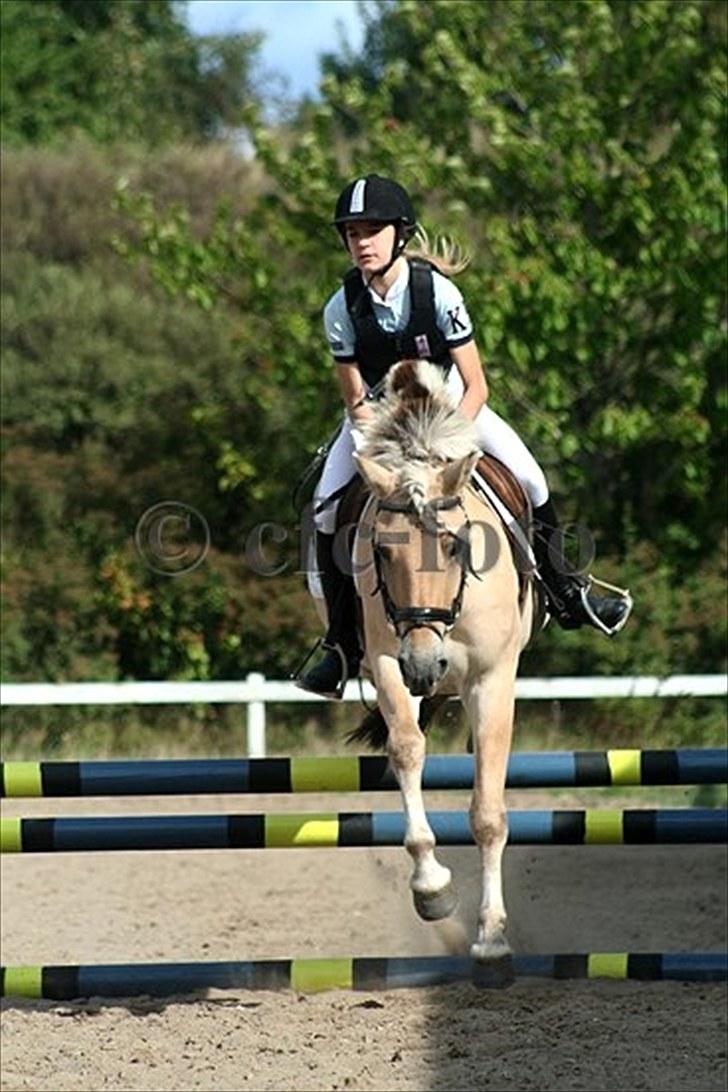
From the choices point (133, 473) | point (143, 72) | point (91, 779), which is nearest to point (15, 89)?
point (143, 72)

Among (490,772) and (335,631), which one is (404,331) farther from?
(490,772)

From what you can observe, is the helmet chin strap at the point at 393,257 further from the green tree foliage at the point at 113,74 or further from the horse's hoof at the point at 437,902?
the green tree foliage at the point at 113,74

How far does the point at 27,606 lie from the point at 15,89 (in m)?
13.8

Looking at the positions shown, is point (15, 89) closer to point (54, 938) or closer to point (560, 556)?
point (54, 938)

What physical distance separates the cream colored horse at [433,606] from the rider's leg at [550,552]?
444 millimetres

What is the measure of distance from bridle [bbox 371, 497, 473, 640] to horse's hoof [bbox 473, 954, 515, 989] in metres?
0.96

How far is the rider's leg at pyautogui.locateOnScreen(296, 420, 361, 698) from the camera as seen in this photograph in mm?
6137

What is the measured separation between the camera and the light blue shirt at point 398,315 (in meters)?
5.82

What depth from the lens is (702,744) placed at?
14.0m

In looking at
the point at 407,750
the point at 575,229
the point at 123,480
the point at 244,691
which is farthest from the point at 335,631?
the point at 123,480

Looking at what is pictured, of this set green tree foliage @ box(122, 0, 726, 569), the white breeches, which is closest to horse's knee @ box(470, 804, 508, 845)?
the white breeches

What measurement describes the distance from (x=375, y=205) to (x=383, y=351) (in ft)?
1.64

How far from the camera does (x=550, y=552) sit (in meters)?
6.34

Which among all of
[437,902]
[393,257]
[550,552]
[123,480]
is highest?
[123,480]
